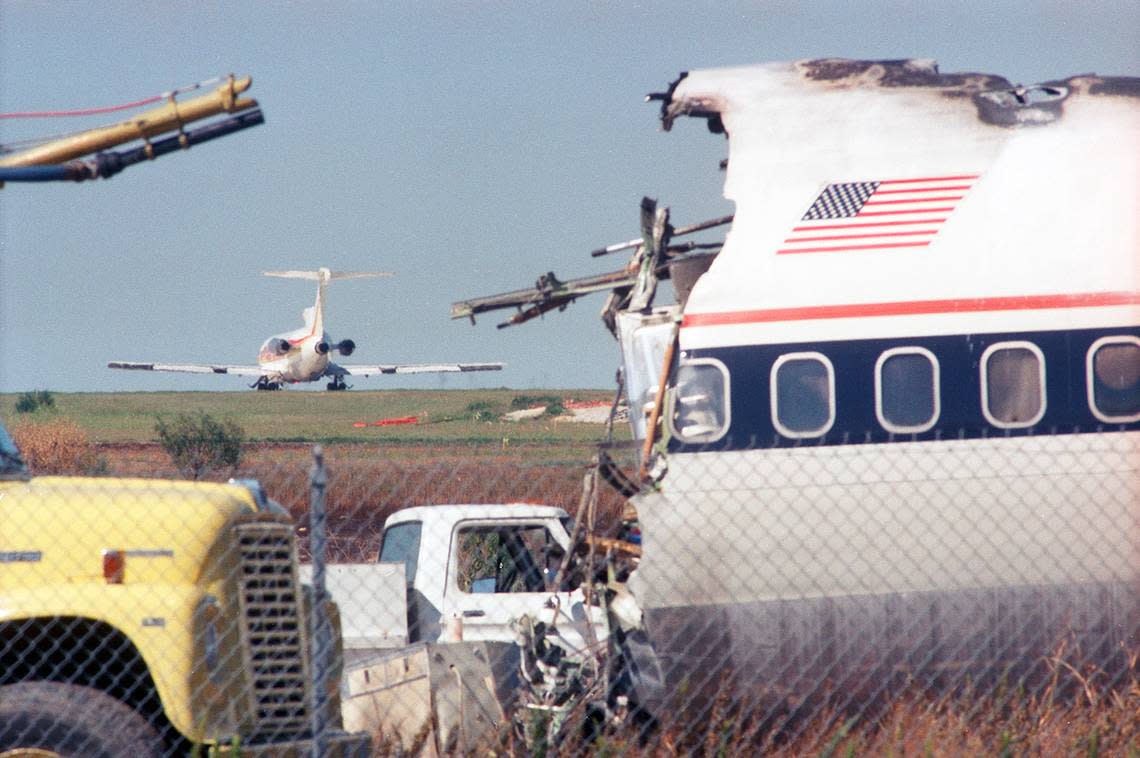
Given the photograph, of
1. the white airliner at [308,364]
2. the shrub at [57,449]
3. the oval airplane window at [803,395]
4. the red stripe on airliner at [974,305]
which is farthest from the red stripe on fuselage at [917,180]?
the white airliner at [308,364]

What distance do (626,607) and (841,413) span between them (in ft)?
5.53

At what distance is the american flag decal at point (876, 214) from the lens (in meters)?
8.39

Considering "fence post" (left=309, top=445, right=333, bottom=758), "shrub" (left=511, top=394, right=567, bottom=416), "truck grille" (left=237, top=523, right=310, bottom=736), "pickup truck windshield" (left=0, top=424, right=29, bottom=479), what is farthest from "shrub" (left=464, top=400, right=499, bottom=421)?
"fence post" (left=309, top=445, right=333, bottom=758)

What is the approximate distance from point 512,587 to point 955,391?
3853 mm

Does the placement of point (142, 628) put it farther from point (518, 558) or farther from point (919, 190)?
point (518, 558)

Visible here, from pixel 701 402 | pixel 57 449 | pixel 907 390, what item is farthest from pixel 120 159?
pixel 57 449

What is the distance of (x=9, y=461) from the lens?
20.6ft

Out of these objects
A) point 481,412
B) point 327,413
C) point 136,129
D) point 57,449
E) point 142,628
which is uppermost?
point 136,129

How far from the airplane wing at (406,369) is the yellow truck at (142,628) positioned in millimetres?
58058

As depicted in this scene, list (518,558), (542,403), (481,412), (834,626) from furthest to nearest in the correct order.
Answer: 1. (542,403)
2. (481,412)
3. (518,558)
4. (834,626)

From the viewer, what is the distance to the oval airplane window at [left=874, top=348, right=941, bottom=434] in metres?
8.26

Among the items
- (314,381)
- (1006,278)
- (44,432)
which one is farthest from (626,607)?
(314,381)

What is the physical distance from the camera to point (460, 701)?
25.4 ft

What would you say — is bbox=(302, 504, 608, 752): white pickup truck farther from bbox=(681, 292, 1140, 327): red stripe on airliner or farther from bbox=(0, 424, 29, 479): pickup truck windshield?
bbox=(681, 292, 1140, 327): red stripe on airliner
